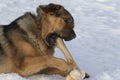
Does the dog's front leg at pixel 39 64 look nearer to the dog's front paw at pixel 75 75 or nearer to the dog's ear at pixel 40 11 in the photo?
the dog's front paw at pixel 75 75

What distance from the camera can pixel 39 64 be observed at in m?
6.00

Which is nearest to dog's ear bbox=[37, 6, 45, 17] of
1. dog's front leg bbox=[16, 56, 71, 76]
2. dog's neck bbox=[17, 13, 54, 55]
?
dog's neck bbox=[17, 13, 54, 55]

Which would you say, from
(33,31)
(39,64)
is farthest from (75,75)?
(33,31)

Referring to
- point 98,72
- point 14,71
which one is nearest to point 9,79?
point 14,71

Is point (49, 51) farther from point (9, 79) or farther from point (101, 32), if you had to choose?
point (101, 32)

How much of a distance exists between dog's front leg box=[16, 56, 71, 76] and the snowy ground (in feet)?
0.45

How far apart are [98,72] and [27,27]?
1.31 m

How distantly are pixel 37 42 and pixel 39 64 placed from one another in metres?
0.39

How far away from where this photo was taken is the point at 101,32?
9.77 meters

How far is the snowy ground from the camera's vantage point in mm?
6891

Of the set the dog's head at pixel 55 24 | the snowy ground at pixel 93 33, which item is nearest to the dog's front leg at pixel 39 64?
the snowy ground at pixel 93 33

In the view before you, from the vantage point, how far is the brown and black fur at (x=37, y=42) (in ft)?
19.7

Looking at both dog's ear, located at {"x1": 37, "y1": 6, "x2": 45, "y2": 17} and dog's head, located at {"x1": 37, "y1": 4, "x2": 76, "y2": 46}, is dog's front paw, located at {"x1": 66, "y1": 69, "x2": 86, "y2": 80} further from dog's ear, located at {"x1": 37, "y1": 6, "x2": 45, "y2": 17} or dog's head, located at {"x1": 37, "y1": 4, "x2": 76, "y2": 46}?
dog's ear, located at {"x1": 37, "y1": 6, "x2": 45, "y2": 17}

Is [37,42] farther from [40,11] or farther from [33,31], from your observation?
[40,11]
